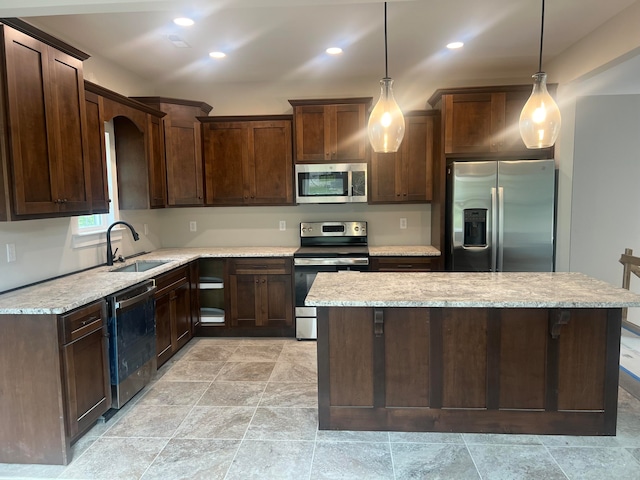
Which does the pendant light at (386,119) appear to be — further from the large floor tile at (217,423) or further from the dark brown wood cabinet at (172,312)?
the dark brown wood cabinet at (172,312)

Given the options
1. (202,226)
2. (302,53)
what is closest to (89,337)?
(202,226)

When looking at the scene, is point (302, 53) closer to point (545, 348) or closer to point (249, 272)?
point (249, 272)

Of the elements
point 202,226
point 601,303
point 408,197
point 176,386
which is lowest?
point 176,386

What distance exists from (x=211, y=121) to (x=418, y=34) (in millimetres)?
2285

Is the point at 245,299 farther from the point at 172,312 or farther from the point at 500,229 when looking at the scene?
the point at 500,229

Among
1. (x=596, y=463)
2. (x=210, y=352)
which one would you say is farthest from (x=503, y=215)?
(x=210, y=352)

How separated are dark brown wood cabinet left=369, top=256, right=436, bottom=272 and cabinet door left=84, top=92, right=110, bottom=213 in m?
2.47

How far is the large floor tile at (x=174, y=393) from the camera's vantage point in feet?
9.73

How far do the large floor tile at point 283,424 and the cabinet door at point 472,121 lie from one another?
2780 millimetres

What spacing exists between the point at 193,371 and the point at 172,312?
563 millimetres

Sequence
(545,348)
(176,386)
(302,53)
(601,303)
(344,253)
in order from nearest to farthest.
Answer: (601,303) → (545,348) → (176,386) → (302,53) → (344,253)

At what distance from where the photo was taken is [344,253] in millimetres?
4227

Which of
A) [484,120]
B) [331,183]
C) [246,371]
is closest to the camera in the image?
[246,371]

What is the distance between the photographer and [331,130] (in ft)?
14.2
